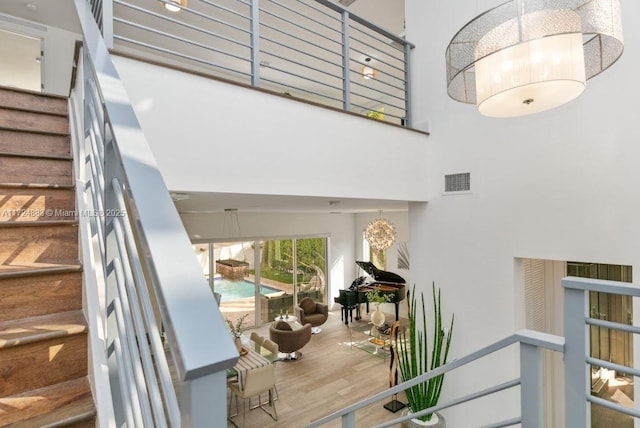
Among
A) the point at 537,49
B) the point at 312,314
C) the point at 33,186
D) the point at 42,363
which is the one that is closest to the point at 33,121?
the point at 33,186

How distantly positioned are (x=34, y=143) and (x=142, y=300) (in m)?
2.12

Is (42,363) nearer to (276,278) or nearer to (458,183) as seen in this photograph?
(458,183)

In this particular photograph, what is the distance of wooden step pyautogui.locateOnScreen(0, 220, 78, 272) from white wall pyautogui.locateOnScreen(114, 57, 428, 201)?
24.4 inches

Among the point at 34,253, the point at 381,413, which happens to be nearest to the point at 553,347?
the point at 34,253

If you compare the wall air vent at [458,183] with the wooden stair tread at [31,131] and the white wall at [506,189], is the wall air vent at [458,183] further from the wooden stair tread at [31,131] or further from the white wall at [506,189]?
the wooden stair tread at [31,131]

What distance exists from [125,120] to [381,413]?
546cm

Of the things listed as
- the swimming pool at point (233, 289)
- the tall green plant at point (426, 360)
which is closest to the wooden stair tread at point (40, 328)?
the tall green plant at point (426, 360)

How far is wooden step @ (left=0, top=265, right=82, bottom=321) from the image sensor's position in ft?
4.27

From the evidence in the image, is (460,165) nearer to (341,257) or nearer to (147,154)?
(147,154)

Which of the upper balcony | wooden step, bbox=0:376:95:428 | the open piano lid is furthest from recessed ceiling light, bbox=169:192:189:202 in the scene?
the open piano lid

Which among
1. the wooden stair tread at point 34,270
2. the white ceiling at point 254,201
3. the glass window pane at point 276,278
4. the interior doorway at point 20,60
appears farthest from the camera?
the glass window pane at point 276,278

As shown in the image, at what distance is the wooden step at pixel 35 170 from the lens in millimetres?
1872

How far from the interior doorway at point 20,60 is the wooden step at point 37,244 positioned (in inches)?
209

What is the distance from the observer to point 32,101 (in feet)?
7.88
